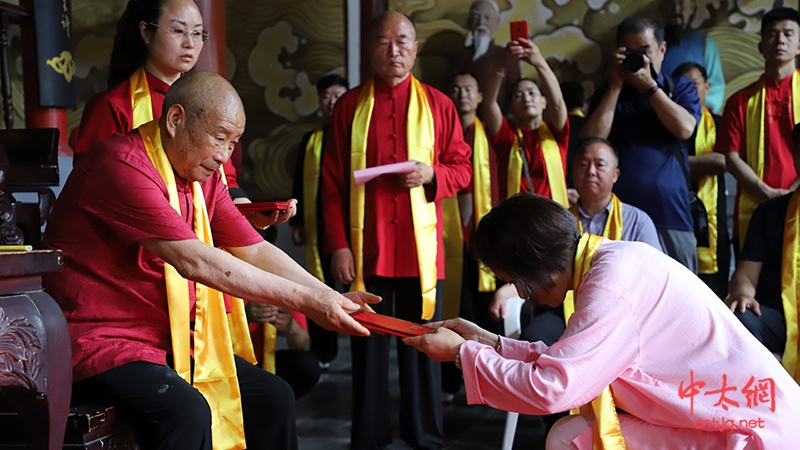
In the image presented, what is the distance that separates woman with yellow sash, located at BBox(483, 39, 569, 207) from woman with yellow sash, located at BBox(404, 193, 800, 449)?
77.9 inches

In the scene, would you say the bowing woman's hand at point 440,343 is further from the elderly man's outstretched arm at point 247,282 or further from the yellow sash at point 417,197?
the yellow sash at point 417,197

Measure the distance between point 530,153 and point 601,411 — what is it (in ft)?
7.44

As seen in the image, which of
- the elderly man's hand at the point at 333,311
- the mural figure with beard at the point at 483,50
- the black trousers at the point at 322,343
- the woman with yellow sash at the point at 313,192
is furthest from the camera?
the mural figure with beard at the point at 483,50

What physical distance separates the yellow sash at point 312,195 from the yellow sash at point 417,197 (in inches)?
49.9

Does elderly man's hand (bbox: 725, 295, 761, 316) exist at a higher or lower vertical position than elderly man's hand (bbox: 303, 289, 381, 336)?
lower

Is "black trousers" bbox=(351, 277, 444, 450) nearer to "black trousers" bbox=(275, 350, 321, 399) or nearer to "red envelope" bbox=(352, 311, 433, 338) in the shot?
"black trousers" bbox=(275, 350, 321, 399)

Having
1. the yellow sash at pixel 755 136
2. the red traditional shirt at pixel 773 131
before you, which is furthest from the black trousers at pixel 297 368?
the red traditional shirt at pixel 773 131

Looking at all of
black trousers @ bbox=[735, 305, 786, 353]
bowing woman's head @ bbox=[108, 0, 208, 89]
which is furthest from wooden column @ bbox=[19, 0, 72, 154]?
black trousers @ bbox=[735, 305, 786, 353]

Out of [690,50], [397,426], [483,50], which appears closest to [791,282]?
[397,426]

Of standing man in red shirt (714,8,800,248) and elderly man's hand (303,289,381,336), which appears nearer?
elderly man's hand (303,289,381,336)

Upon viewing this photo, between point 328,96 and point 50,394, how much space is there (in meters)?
→ 3.38

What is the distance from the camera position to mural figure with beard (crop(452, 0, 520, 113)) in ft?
19.0

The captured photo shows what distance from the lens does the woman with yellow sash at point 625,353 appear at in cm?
170

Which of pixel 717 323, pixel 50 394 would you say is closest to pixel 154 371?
pixel 50 394
